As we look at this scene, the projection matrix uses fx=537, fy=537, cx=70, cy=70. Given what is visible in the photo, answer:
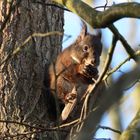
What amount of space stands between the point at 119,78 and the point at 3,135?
2.24 metres

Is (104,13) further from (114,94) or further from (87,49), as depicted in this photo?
(87,49)

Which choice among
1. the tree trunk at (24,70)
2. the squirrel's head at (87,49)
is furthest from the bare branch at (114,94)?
the squirrel's head at (87,49)

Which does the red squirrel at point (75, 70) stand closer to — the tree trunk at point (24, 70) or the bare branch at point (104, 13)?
the tree trunk at point (24, 70)

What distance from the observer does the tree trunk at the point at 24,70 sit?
12.6 ft

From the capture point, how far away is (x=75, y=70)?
4395 millimetres

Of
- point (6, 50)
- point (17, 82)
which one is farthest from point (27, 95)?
point (6, 50)

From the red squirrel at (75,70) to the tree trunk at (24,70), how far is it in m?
0.13

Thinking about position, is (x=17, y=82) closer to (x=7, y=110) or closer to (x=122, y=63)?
(x=7, y=110)

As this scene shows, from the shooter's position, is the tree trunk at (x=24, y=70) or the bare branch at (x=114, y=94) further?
the tree trunk at (x=24, y=70)

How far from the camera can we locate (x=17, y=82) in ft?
12.8

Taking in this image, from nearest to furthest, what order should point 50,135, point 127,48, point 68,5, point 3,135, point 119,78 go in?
point 119,78, point 127,48, point 68,5, point 3,135, point 50,135

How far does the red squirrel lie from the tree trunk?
→ 4.9 inches

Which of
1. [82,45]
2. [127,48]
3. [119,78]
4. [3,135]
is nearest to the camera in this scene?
[119,78]

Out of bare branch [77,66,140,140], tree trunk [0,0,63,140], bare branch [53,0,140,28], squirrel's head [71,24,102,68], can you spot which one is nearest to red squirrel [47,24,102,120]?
squirrel's head [71,24,102,68]
